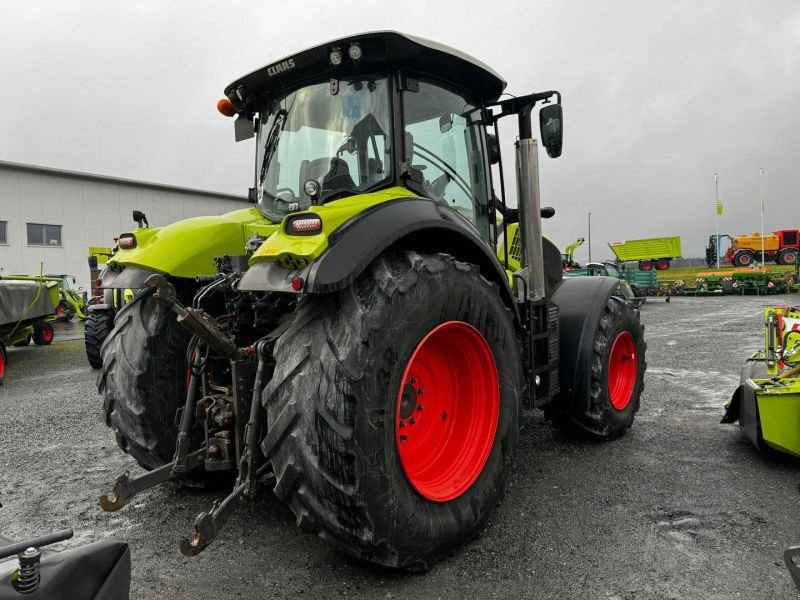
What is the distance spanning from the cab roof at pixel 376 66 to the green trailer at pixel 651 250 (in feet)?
99.8

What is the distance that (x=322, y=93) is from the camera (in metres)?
3.06

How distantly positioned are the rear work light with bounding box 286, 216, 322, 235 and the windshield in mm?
635

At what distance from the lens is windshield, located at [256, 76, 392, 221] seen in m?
2.94

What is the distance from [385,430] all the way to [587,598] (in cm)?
102

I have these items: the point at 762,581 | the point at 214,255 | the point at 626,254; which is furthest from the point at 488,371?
the point at 626,254

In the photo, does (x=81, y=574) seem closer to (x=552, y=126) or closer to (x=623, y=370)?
(x=552, y=126)

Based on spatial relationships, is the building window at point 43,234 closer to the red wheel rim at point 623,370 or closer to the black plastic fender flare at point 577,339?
the black plastic fender flare at point 577,339

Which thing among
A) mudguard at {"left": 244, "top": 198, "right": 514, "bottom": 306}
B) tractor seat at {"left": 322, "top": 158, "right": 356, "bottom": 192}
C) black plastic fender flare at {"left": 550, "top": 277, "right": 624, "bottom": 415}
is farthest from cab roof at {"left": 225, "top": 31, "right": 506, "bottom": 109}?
black plastic fender flare at {"left": 550, "top": 277, "right": 624, "bottom": 415}

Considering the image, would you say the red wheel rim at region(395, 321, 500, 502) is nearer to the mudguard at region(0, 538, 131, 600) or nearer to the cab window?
the cab window

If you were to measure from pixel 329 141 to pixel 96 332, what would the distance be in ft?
25.0

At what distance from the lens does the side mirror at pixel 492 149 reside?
377cm

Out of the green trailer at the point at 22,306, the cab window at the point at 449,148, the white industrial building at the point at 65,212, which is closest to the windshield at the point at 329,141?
the cab window at the point at 449,148

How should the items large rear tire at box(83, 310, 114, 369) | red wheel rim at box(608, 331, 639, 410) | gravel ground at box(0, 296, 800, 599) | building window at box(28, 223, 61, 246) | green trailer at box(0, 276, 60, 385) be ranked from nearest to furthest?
1. gravel ground at box(0, 296, 800, 599)
2. red wheel rim at box(608, 331, 639, 410)
3. large rear tire at box(83, 310, 114, 369)
4. green trailer at box(0, 276, 60, 385)
5. building window at box(28, 223, 61, 246)

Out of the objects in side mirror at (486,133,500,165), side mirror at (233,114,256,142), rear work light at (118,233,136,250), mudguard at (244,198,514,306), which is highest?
side mirror at (233,114,256,142)
